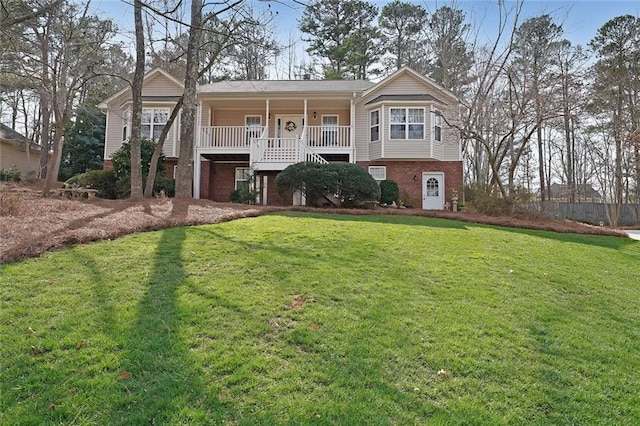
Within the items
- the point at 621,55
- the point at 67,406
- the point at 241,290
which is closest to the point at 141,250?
the point at 241,290

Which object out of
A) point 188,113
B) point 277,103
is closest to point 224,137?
point 277,103

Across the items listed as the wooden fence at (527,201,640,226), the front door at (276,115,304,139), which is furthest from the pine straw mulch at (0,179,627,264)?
the wooden fence at (527,201,640,226)

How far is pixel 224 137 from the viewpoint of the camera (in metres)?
17.4

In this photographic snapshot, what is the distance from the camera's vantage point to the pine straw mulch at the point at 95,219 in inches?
237

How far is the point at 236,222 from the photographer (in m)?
9.03

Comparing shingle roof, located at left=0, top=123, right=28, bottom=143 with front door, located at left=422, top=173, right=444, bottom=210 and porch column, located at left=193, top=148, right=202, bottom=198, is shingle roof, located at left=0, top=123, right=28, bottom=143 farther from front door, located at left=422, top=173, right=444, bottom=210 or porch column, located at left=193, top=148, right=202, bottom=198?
front door, located at left=422, top=173, right=444, bottom=210

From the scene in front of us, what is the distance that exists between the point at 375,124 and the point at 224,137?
703 centimetres

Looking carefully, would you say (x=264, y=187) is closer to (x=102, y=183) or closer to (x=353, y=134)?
(x=353, y=134)

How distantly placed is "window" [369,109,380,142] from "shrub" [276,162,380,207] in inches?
214

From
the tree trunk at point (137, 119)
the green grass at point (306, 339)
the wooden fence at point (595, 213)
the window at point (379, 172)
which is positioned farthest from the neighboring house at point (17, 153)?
the wooden fence at point (595, 213)

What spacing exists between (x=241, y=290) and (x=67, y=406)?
2.16m

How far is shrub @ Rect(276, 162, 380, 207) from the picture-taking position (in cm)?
1270

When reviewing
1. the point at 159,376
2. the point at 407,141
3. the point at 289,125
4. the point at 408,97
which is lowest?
the point at 159,376

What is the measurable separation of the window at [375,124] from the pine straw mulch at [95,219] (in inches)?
252
